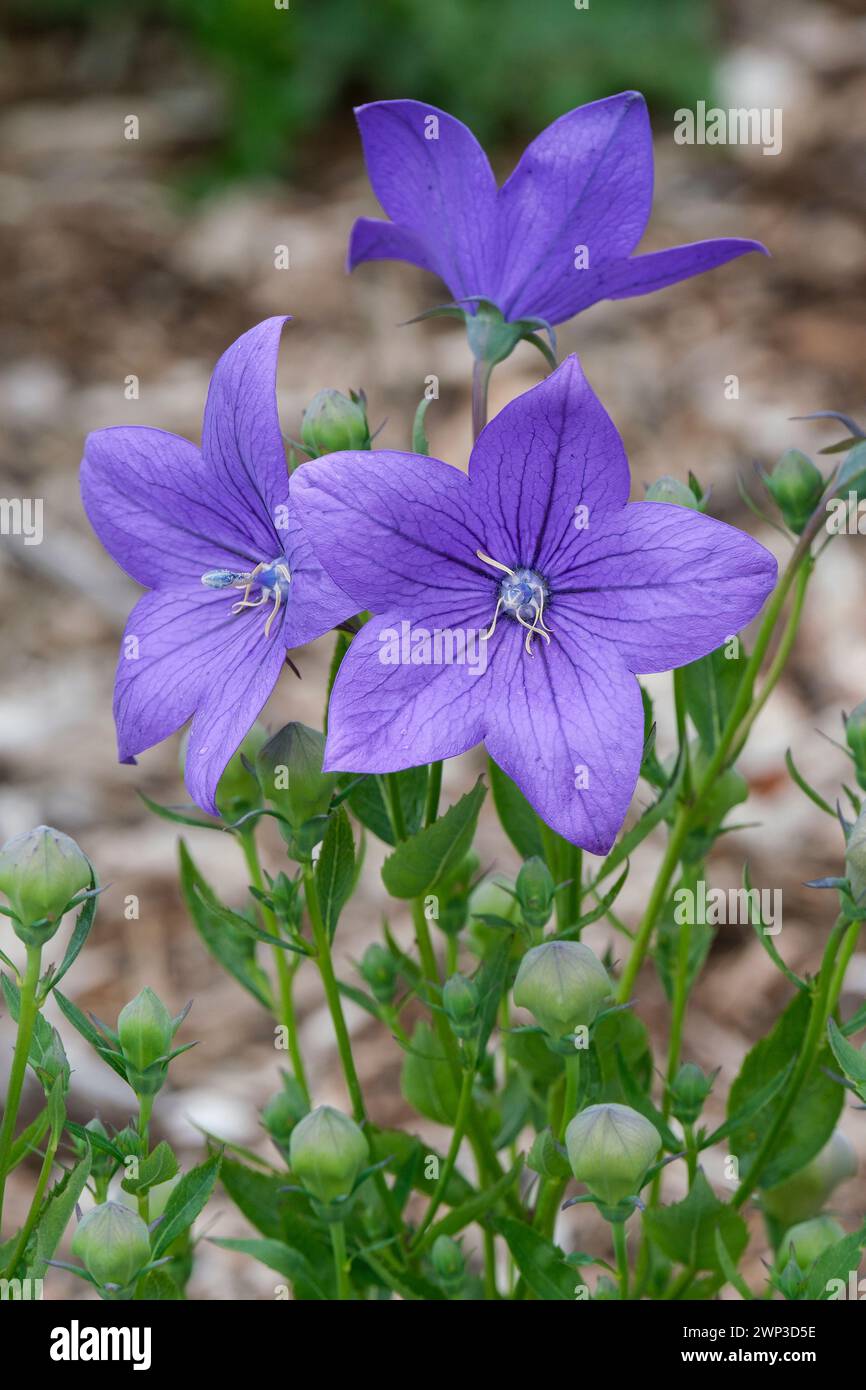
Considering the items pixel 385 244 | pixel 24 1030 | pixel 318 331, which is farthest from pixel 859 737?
pixel 318 331

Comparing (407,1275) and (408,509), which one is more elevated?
Result: (408,509)

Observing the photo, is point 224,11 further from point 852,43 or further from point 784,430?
point 784,430

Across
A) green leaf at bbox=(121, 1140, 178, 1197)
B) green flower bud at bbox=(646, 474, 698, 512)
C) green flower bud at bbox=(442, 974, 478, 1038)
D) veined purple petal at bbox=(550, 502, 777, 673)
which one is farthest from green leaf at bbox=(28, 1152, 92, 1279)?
green flower bud at bbox=(646, 474, 698, 512)

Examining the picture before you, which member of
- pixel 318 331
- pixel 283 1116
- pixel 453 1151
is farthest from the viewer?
pixel 318 331

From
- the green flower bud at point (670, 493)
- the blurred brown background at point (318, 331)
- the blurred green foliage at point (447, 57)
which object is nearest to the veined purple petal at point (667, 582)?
the green flower bud at point (670, 493)

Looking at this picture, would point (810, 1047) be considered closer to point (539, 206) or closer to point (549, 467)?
point (549, 467)

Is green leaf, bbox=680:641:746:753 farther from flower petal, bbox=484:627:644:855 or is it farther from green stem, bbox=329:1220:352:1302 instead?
green stem, bbox=329:1220:352:1302
